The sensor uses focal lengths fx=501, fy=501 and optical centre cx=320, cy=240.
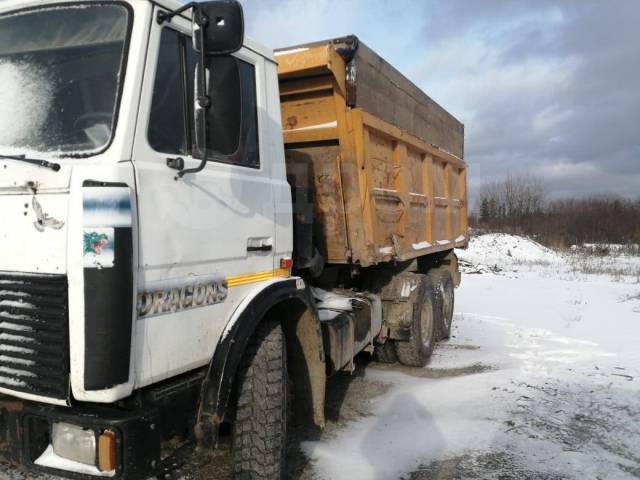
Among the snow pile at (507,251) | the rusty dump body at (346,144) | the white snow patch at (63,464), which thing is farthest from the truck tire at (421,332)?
the snow pile at (507,251)

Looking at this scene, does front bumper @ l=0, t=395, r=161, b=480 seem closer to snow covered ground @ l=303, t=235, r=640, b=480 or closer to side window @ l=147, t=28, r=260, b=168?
side window @ l=147, t=28, r=260, b=168

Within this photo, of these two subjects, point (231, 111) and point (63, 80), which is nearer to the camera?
point (63, 80)

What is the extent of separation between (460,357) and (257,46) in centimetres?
503

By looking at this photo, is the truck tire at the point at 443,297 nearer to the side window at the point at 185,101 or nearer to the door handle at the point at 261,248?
the door handle at the point at 261,248

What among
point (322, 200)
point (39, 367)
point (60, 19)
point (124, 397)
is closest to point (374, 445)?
point (322, 200)

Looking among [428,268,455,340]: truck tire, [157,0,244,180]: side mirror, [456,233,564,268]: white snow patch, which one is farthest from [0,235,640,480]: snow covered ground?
[456,233,564,268]: white snow patch

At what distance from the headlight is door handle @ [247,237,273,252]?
48.5 inches

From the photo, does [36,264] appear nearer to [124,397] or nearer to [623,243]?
[124,397]

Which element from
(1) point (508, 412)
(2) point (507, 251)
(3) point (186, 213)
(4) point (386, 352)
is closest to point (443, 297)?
(4) point (386, 352)

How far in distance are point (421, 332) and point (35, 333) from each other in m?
4.67

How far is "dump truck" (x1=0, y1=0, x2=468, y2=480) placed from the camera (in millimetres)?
1994

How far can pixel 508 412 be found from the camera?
462cm

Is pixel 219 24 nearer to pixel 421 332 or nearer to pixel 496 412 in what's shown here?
pixel 496 412

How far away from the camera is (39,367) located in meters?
2.04
